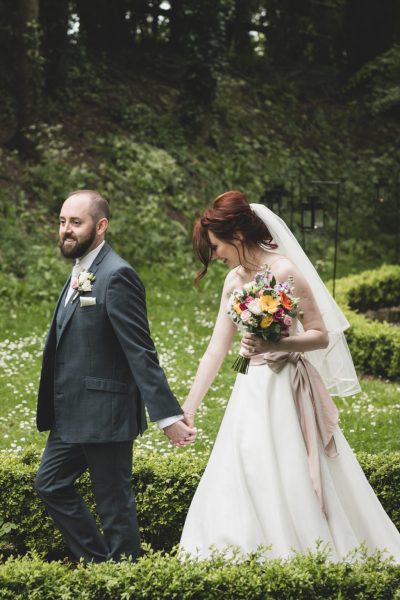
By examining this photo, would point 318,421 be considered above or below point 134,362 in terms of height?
below

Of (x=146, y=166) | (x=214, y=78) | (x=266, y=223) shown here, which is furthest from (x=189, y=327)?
(x=214, y=78)

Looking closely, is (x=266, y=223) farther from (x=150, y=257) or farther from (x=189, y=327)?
(x=150, y=257)

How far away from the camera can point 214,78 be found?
60.5 ft

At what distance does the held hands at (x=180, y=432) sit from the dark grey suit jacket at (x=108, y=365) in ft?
0.27

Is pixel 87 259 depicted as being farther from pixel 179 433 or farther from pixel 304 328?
pixel 304 328

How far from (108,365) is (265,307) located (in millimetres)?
840

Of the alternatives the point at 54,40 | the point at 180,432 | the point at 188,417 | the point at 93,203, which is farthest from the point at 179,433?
the point at 54,40

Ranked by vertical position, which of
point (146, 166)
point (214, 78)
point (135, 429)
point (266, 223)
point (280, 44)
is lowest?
point (135, 429)

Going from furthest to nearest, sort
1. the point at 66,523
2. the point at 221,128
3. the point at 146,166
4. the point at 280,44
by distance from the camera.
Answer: the point at 280,44 < the point at 221,128 < the point at 146,166 < the point at 66,523

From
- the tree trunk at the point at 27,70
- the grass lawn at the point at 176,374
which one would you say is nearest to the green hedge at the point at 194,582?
the grass lawn at the point at 176,374

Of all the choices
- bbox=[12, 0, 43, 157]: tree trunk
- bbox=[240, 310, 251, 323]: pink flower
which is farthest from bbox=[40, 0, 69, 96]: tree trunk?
bbox=[240, 310, 251, 323]: pink flower

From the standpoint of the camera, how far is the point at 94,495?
14.0 ft

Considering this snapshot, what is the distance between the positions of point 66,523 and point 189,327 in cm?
736

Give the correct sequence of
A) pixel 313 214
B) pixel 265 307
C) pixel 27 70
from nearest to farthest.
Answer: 1. pixel 265 307
2. pixel 313 214
3. pixel 27 70
